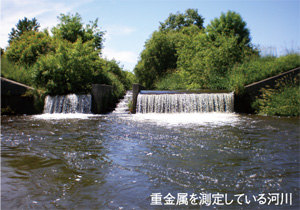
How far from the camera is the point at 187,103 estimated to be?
12234 mm

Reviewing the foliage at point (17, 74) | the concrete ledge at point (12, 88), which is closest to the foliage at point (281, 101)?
the concrete ledge at point (12, 88)

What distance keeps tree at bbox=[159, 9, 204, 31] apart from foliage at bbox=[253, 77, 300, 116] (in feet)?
103

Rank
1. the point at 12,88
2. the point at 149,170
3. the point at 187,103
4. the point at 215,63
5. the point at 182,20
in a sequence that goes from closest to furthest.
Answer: the point at 149,170 → the point at 187,103 → the point at 12,88 → the point at 215,63 → the point at 182,20

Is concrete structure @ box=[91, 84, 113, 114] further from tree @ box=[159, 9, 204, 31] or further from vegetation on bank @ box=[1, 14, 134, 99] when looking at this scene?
tree @ box=[159, 9, 204, 31]

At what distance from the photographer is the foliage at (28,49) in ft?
57.4

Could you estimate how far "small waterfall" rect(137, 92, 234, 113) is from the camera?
12.1 m

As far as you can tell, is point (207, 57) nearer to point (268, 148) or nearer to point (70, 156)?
point (268, 148)

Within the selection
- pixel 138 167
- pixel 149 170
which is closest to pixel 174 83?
pixel 138 167

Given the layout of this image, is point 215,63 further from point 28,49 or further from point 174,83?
point 28,49

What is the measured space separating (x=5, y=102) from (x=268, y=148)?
12.1 meters

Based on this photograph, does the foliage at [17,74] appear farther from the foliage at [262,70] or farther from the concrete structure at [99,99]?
the foliage at [262,70]

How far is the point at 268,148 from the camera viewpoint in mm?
5285

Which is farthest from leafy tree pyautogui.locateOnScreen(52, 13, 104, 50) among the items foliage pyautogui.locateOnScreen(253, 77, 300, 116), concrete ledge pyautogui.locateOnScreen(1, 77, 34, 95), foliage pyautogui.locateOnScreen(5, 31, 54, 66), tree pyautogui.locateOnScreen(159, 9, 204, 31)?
tree pyautogui.locateOnScreen(159, 9, 204, 31)

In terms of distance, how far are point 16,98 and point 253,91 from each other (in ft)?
36.6
